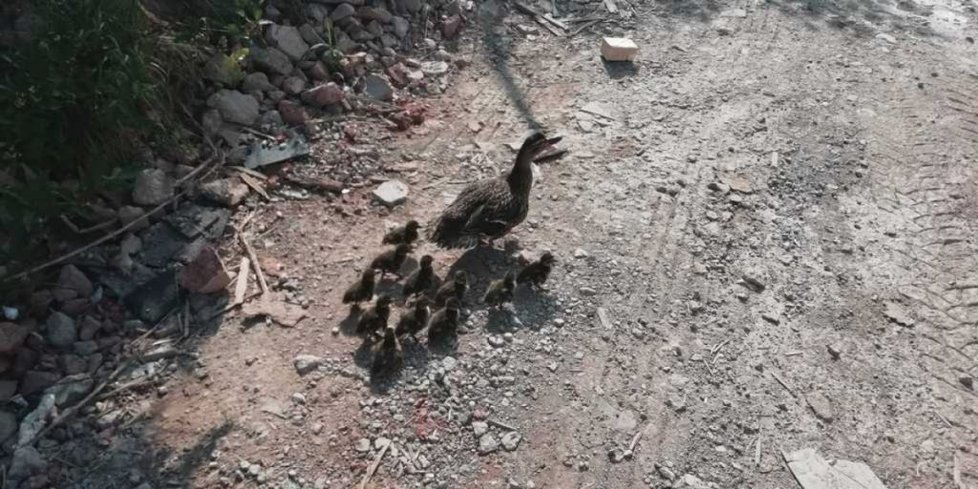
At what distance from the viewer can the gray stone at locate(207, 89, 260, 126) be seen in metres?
6.09

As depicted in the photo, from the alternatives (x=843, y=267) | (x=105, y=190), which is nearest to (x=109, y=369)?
(x=105, y=190)

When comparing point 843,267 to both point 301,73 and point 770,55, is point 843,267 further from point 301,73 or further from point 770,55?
point 301,73

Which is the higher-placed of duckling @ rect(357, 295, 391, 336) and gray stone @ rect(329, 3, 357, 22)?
gray stone @ rect(329, 3, 357, 22)

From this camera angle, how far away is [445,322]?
186 inches

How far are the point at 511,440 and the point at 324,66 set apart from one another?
433cm

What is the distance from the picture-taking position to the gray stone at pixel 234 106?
20.0 feet

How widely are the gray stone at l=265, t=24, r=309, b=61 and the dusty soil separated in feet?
4.50

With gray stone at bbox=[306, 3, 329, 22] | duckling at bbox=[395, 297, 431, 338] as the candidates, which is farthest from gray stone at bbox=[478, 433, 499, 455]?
gray stone at bbox=[306, 3, 329, 22]

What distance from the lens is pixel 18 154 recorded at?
4.66 meters

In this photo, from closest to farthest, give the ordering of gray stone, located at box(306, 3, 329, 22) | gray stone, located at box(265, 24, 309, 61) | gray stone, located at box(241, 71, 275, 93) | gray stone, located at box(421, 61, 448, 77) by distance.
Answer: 1. gray stone, located at box(241, 71, 275, 93)
2. gray stone, located at box(265, 24, 309, 61)
3. gray stone, located at box(306, 3, 329, 22)
4. gray stone, located at box(421, 61, 448, 77)

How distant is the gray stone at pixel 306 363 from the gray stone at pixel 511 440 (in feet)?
4.38

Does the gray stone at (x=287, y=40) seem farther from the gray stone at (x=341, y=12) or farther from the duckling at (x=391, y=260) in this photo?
the duckling at (x=391, y=260)

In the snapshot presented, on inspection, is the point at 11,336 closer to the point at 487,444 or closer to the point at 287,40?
the point at 487,444

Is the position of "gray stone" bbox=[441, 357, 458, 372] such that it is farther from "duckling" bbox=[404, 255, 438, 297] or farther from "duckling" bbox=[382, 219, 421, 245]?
"duckling" bbox=[382, 219, 421, 245]
